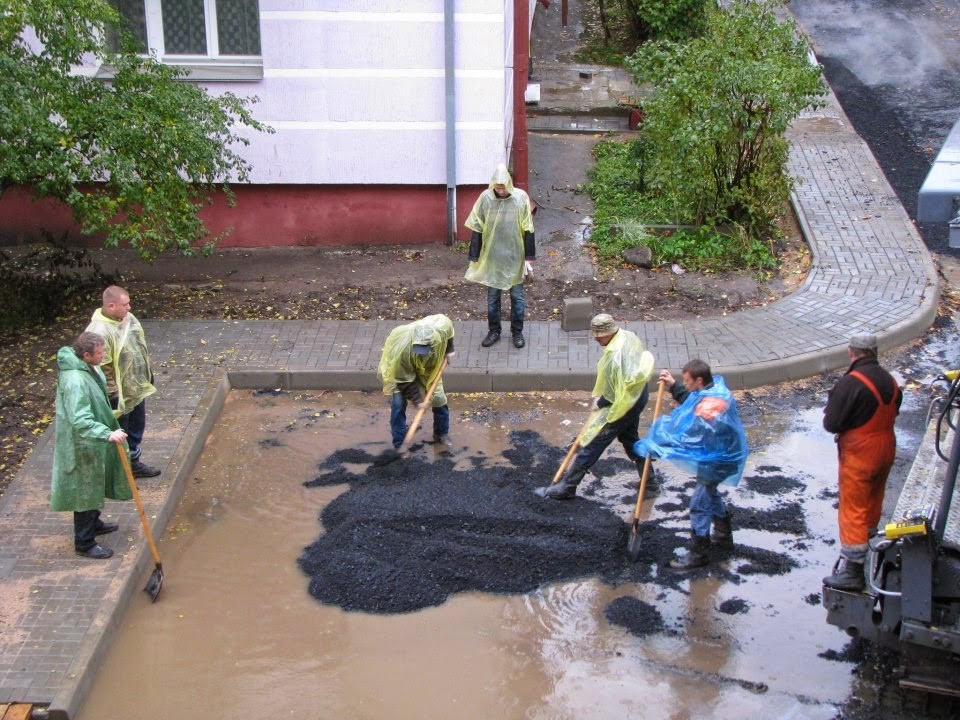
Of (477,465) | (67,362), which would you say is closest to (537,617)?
(477,465)

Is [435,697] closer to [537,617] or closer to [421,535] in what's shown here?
[537,617]

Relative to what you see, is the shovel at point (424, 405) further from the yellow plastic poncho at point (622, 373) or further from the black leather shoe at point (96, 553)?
the black leather shoe at point (96, 553)

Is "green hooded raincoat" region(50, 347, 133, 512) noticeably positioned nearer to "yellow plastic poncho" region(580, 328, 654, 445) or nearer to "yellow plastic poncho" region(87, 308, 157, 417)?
"yellow plastic poncho" region(87, 308, 157, 417)

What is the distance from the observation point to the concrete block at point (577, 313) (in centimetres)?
1026

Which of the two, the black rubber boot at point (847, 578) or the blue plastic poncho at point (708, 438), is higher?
the blue plastic poncho at point (708, 438)

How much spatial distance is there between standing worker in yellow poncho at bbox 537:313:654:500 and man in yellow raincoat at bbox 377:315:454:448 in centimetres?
128

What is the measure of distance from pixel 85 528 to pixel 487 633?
2728mm

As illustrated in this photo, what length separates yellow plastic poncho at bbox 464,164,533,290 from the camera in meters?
9.74

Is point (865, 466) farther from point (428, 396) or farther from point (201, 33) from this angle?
point (201, 33)

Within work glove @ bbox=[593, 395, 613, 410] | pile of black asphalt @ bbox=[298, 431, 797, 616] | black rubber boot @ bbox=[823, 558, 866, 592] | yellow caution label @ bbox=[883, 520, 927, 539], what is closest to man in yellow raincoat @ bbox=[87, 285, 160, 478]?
pile of black asphalt @ bbox=[298, 431, 797, 616]

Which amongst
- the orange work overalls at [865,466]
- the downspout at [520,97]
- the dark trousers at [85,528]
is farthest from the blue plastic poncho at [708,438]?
the downspout at [520,97]

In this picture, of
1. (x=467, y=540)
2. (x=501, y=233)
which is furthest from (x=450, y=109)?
(x=467, y=540)

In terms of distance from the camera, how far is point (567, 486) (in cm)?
770

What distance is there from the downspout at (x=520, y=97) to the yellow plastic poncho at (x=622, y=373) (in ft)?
20.6
